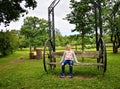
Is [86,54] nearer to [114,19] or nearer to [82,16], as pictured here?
[82,16]

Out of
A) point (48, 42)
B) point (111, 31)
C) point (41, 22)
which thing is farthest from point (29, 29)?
point (48, 42)

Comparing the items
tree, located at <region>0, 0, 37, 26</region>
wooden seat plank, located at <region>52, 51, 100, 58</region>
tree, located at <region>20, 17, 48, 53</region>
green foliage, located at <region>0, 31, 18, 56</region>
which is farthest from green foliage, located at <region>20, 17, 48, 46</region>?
wooden seat plank, located at <region>52, 51, 100, 58</region>

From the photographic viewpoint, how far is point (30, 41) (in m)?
43.1

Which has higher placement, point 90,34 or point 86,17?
point 86,17

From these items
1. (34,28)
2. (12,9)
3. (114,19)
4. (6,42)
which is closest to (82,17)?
(12,9)

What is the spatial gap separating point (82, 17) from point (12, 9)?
6.22 meters

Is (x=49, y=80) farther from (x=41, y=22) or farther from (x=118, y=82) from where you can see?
(x=41, y=22)

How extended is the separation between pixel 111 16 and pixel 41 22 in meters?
20.9

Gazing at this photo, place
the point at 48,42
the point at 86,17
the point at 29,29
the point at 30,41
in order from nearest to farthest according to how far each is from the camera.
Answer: the point at 48,42
the point at 86,17
the point at 30,41
the point at 29,29

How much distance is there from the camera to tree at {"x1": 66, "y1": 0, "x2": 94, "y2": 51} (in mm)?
22044

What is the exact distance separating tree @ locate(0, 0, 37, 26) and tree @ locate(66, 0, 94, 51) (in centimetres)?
393

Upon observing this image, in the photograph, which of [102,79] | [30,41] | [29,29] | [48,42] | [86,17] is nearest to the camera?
[102,79]

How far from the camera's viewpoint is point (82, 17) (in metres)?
22.4

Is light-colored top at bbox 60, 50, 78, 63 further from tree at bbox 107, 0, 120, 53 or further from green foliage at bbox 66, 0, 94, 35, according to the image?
tree at bbox 107, 0, 120, 53
